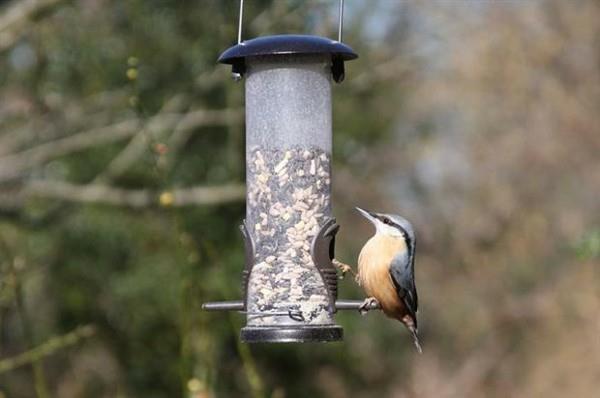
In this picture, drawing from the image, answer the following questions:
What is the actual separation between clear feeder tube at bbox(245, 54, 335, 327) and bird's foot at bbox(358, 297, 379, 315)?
0.17m

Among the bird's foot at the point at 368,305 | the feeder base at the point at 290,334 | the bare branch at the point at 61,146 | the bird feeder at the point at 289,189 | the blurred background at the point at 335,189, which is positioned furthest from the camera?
the blurred background at the point at 335,189

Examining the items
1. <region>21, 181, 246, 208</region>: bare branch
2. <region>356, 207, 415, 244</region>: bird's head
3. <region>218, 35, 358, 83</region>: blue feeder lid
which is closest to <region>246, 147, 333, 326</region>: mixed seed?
<region>356, 207, 415, 244</region>: bird's head

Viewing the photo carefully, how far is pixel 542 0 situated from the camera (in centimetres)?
1656

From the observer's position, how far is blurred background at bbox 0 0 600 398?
37.4ft

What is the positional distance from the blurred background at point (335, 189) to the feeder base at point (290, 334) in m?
0.48

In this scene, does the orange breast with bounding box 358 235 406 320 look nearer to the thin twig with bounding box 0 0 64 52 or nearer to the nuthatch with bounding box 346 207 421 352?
the nuthatch with bounding box 346 207 421 352

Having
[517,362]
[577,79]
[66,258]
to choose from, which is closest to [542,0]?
[577,79]

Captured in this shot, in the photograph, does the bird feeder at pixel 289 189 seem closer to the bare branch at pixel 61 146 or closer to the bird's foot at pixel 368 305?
the bird's foot at pixel 368 305

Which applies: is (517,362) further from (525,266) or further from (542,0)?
(542,0)

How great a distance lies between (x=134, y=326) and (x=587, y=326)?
5.72m

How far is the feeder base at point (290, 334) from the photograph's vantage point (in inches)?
232

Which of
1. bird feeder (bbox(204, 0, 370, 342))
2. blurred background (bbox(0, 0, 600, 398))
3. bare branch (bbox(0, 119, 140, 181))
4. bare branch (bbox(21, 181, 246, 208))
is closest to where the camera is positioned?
bird feeder (bbox(204, 0, 370, 342))

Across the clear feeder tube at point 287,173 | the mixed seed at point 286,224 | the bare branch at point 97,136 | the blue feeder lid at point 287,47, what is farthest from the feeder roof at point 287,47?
the bare branch at point 97,136

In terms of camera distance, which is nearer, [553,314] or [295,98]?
[295,98]
